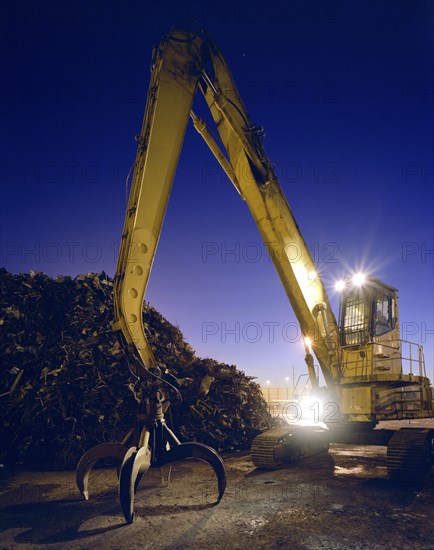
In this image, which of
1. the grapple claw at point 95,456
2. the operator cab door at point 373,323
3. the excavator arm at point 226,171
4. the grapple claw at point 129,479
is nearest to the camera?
the grapple claw at point 129,479

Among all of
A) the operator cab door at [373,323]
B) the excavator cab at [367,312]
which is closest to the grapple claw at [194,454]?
the operator cab door at [373,323]

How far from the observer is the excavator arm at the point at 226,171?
5.34 meters

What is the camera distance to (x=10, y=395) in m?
7.79

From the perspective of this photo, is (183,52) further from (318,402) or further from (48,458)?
(48,458)

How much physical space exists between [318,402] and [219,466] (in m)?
3.24

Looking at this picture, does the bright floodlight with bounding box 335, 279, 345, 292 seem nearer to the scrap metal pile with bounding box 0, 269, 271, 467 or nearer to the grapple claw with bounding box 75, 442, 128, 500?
the scrap metal pile with bounding box 0, 269, 271, 467

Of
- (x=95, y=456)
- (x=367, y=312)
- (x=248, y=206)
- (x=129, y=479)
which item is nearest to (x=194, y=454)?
(x=129, y=479)

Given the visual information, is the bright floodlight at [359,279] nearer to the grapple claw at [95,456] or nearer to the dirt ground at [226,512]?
the dirt ground at [226,512]

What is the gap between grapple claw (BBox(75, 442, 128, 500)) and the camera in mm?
4863

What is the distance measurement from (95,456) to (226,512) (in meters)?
1.81

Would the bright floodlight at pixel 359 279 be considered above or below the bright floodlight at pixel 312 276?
above

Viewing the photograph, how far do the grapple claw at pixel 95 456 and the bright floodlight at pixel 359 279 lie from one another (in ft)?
18.7

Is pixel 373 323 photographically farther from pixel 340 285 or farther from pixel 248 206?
pixel 248 206

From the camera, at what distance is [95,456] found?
504 centimetres
